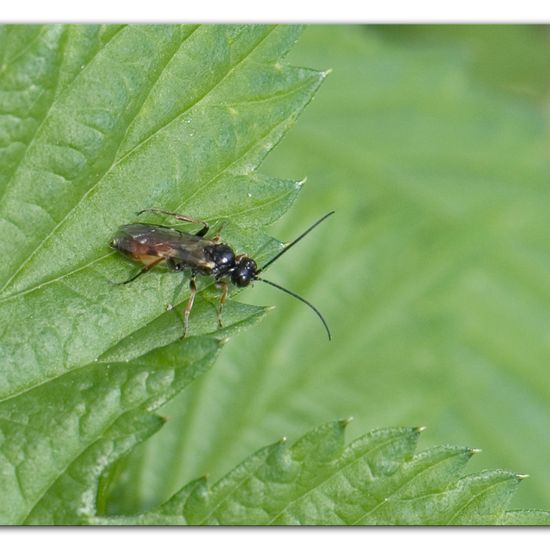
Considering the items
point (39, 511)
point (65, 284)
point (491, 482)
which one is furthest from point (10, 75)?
point (491, 482)

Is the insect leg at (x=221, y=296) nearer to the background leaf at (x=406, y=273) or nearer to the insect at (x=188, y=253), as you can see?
the insect at (x=188, y=253)

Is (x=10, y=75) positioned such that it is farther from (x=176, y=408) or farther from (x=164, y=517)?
(x=176, y=408)

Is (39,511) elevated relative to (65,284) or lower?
lower

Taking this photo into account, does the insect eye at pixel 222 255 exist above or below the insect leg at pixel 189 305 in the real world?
above

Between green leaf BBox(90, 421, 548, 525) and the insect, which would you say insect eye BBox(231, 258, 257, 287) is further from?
green leaf BBox(90, 421, 548, 525)

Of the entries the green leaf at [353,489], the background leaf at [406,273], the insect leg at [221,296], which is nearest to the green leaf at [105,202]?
the insect leg at [221,296]

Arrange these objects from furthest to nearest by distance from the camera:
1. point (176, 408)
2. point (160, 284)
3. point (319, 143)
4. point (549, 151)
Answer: point (549, 151), point (319, 143), point (176, 408), point (160, 284)

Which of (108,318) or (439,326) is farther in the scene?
(439,326)

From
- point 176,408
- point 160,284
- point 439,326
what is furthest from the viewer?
point 439,326
